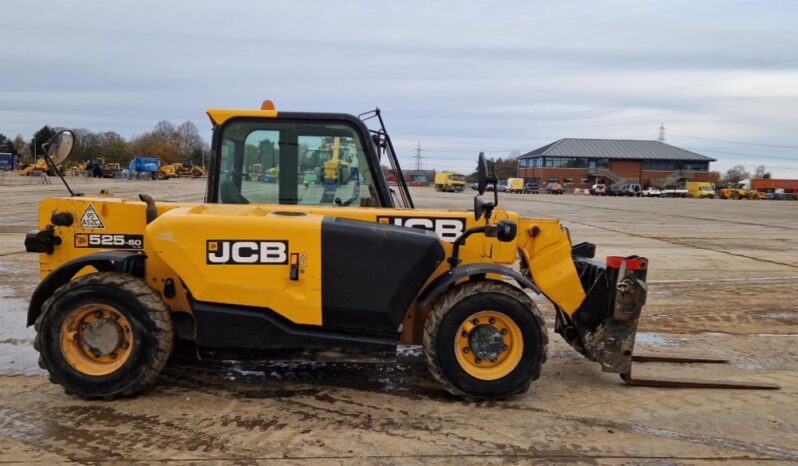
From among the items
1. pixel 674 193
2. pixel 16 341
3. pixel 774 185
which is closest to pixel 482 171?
pixel 16 341

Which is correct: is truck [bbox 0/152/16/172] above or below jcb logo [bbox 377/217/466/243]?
above

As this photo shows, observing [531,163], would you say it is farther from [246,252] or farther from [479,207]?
[246,252]

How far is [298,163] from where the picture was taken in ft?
16.4

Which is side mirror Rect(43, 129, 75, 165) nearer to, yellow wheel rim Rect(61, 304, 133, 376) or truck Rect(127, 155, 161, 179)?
yellow wheel rim Rect(61, 304, 133, 376)

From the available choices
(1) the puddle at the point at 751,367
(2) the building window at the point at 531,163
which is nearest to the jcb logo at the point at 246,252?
(1) the puddle at the point at 751,367

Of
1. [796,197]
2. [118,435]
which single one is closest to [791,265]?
[118,435]

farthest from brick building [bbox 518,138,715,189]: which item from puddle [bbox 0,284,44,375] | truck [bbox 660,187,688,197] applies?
puddle [bbox 0,284,44,375]

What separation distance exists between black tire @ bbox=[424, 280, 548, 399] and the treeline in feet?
249

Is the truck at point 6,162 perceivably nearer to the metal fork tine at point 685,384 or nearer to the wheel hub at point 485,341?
the wheel hub at point 485,341

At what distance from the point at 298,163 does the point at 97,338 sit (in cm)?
193

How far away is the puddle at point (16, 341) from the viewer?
512cm

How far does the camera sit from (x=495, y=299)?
173 inches

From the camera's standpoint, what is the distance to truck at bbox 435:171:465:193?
6931cm

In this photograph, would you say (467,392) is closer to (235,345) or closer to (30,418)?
(235,345)
